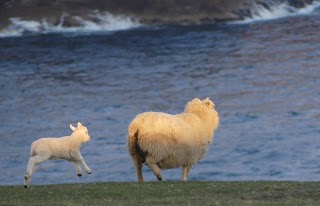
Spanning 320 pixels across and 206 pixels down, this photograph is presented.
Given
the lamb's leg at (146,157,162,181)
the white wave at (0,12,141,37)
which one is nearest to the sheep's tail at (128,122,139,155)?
the lamb's leg at (146,157,162,181)

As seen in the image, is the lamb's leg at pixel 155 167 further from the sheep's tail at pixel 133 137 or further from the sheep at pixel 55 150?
the sheep at pixel 55 150

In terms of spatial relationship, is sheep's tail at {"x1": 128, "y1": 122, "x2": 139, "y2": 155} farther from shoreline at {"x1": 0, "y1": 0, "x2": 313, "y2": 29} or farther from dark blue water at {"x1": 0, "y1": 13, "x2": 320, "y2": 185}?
shoreline at {"x1": 0, "y1": 0, "x2": 313, "y2": 29}

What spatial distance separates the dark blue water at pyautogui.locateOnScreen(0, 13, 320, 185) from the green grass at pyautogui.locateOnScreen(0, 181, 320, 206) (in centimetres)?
872

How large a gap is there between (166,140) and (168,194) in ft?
6.61

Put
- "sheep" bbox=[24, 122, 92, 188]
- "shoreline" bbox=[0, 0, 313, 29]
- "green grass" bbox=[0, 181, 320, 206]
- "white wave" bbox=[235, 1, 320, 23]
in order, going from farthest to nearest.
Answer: "white wave" bbox=[235, 1, 320, 23]
"shoreline" bbox=[0, 0, 313, 29]
"sheep" bbox=[24, 122, 92, 188]
"green grass" bbox=[0, 181, 320, 206]

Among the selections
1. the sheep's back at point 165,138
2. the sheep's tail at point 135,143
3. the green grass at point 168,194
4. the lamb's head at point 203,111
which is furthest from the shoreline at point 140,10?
the green grass at point 168,194

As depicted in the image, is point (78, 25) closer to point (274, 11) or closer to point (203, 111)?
point (274, 11)

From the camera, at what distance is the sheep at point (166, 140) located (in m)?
14.4

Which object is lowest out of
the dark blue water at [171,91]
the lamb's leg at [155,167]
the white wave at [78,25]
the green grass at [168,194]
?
the dark blue water at [171,91]

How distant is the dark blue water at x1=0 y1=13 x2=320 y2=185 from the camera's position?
79.8 feet

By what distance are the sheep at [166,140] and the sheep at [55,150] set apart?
77 centimetres

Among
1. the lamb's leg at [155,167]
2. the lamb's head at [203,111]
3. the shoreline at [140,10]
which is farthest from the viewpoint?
the shoreline at [140,10]

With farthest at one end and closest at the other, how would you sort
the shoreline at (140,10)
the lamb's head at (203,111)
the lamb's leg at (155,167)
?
the shoreline at (140,10), the lamb's head at (203,111), the lamb's leg at (155,167)

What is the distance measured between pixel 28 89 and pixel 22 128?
16.0ft
